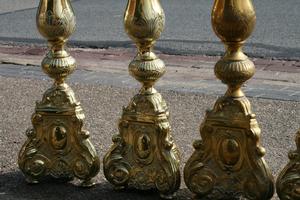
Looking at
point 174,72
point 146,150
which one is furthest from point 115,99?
point 146,150

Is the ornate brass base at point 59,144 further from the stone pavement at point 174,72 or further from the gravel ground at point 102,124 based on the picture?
the stone pavement at point 174,72

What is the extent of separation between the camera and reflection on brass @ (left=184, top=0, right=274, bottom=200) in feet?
9.84

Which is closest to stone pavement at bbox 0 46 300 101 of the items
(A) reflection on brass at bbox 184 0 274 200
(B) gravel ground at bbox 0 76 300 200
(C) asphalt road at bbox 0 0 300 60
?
(B) gravel ground at bbox 0 76 300 200

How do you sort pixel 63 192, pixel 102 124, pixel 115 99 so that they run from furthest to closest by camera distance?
pixel 115 99 → pixel 102 124 → pixel 63 192

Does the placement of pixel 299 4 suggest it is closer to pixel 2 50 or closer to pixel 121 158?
pixel 2 50

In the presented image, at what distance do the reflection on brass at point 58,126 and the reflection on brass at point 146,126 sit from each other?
19cm

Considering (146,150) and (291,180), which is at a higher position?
(146,150)

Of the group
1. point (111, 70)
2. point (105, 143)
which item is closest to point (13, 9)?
point (111, 70)

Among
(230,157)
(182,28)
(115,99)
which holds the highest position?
(182,28)

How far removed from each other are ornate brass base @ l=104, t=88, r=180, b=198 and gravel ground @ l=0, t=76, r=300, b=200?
0.34ft

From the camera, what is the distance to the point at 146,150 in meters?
3.33

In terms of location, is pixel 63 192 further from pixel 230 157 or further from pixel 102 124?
pixel 102 124

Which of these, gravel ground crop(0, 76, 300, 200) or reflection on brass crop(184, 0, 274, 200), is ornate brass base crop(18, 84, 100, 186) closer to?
gravel ground crop(0, 76, 300, 200)

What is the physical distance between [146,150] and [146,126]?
0.36ft
